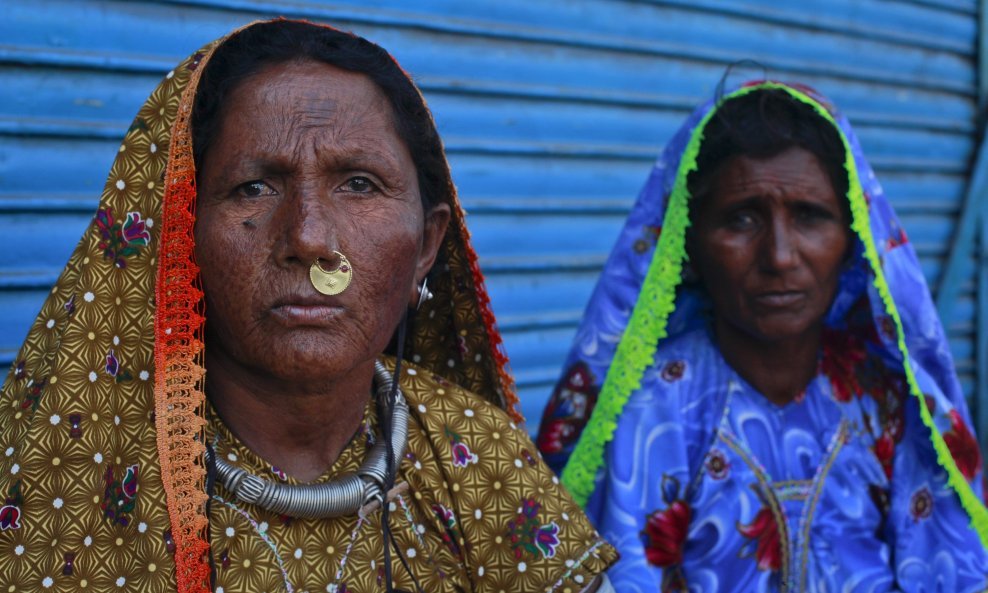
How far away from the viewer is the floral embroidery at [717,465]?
8.39 ft

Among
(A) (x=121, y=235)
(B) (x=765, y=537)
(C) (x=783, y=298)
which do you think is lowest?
(B) (x=765, y=537)

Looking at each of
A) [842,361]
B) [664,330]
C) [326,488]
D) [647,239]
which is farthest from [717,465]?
[326,488]

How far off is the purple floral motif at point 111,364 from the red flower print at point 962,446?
6.65 ft

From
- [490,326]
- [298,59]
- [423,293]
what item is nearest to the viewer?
[298,59]

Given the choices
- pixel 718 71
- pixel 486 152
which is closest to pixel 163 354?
pixel 486 152

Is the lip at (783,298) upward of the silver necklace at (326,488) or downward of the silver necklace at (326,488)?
upward

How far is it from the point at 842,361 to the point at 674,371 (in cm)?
48

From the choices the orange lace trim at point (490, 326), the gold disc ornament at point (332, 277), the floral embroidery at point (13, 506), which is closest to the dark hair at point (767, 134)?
the orange lace trim at point (490, 326)

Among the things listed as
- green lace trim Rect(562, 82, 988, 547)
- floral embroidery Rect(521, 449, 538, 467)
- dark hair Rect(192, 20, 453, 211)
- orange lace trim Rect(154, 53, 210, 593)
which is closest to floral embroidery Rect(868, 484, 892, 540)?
green lace trim Rect(562, 82, 988, 547)

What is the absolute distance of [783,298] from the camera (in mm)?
2484

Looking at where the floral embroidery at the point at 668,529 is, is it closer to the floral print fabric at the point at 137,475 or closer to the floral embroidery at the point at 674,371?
the floral embroidery at the point at 674,371

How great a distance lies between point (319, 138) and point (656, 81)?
276 centimetres

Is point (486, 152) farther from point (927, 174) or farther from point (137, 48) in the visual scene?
point (927, 174)

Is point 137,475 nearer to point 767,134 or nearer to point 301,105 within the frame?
point 301,105
